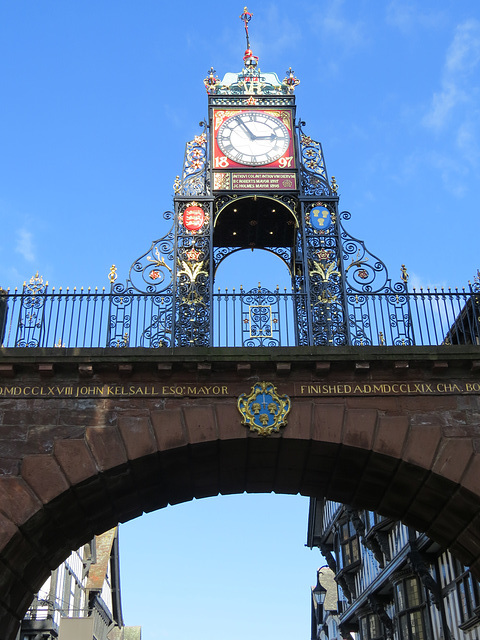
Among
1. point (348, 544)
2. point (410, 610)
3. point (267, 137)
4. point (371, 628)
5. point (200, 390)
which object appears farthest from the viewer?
point (348, 544)

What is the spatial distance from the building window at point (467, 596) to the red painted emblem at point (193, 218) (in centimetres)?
1018

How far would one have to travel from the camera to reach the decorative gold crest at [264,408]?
45.4 ft

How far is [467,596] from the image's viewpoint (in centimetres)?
1969

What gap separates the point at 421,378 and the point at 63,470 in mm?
6165

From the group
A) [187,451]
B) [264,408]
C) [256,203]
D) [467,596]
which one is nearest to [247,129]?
[256,203]

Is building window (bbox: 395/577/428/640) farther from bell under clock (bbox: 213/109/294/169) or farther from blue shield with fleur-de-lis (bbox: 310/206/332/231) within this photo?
bell under clock (bbox: 213/109/294/169)

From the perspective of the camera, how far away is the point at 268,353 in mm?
14102

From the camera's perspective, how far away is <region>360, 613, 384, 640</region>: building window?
27414mm

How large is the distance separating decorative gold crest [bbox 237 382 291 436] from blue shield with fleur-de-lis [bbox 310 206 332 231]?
153 inches

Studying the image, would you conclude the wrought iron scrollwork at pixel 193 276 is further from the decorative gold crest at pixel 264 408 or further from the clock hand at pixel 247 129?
the clock hand at pixel 247 129

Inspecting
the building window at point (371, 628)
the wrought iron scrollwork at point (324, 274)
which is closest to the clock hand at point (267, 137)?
the wrought iron scrollwork at point (324, 274)

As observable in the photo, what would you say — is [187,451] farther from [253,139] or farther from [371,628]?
[371,628]

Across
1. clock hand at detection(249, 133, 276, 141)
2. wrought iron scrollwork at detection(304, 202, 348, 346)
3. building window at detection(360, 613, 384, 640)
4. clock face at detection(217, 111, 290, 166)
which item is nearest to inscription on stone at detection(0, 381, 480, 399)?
wrought iron scrollwork at detection(304, 202, 348, 346)

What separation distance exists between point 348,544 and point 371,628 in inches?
135
